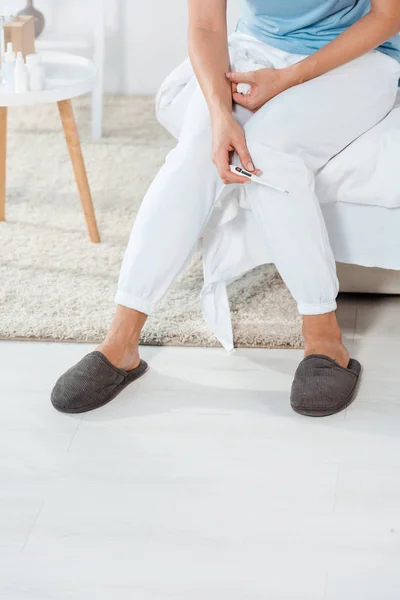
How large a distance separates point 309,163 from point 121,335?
436mm

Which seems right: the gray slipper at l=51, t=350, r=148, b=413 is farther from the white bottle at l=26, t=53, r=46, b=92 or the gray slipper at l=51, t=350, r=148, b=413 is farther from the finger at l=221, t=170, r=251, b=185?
the white bottle at l=26, t=53, r=46, b=92

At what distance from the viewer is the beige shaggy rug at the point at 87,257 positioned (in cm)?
183

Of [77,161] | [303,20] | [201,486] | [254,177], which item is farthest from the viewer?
[77,161]

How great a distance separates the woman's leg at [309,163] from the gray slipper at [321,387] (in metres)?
0.03

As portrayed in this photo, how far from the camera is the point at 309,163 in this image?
166 centimetres

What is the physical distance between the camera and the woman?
5.17 ft

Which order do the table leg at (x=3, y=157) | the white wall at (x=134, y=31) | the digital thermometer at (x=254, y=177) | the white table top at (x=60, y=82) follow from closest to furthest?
the digital thermometer at (x=254, y=177), the white table top at (x=60, y=82), the table leg at (x=3, y=157), the white wall at (x=134, y=31)

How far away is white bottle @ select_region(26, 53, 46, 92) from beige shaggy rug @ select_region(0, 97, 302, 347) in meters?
0.37

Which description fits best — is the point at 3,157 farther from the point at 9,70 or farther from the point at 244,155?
the point at 244,155

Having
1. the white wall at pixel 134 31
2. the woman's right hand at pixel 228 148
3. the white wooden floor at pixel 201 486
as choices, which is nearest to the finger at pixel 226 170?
the woman's right hand at pixel 228 148

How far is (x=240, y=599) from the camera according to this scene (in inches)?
46.8

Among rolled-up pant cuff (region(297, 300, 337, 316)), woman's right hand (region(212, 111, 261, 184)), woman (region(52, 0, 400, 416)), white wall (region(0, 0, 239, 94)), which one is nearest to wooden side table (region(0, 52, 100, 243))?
woman (region(52, 0, 400, 416))

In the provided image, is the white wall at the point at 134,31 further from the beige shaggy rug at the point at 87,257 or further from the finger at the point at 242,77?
the finger at the point at 242,77

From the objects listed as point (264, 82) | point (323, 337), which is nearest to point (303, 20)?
point (264, 82)
